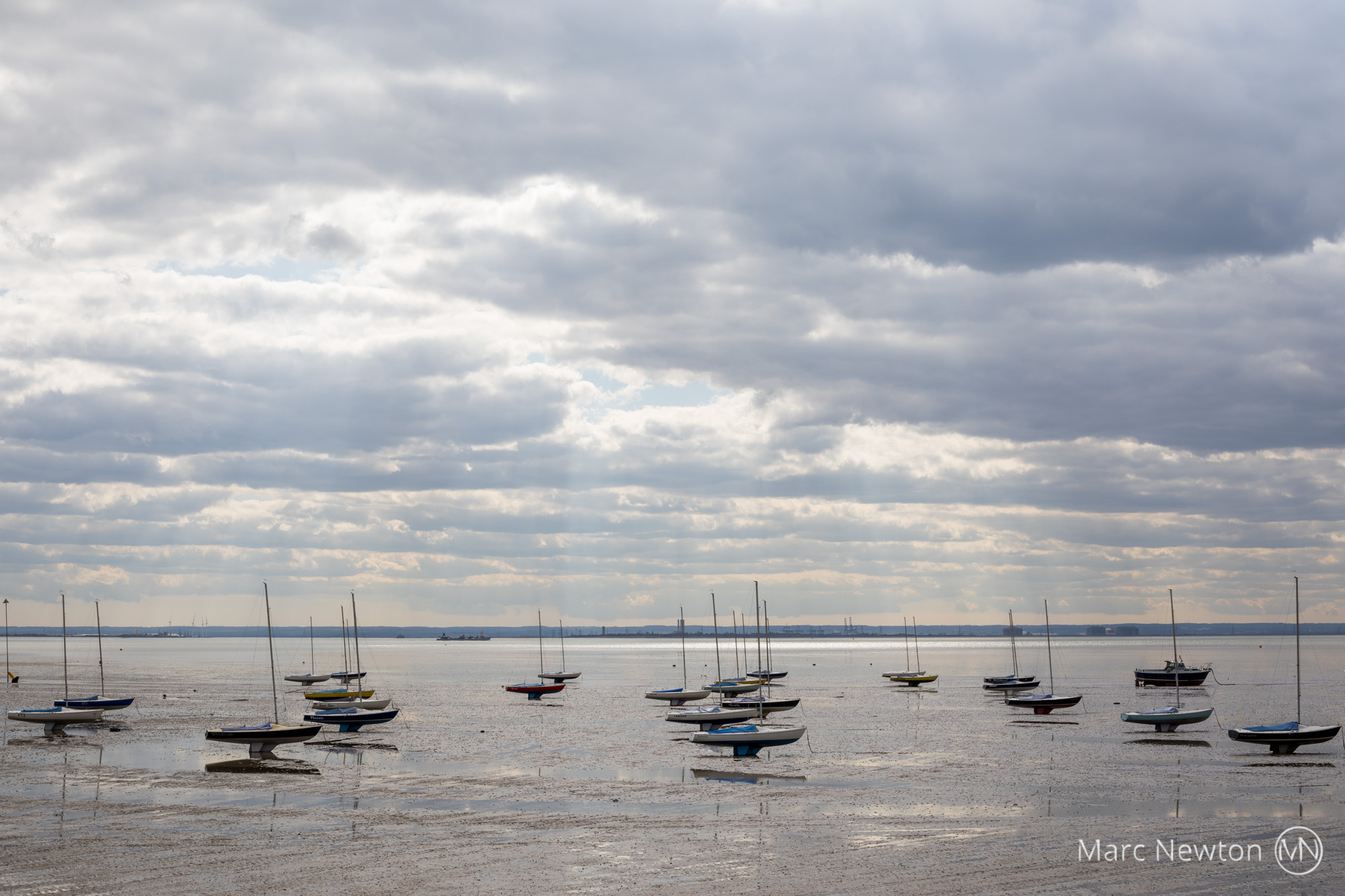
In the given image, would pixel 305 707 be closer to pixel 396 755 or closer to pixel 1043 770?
pixel 396 755

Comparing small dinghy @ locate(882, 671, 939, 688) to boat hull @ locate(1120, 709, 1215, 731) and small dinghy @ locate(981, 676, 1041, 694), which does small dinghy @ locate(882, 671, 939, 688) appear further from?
boat hull @ locate(1120, 709, 1215, 731)

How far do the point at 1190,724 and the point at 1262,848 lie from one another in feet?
148

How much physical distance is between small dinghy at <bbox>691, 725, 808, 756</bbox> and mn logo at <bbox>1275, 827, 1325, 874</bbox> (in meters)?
24.4

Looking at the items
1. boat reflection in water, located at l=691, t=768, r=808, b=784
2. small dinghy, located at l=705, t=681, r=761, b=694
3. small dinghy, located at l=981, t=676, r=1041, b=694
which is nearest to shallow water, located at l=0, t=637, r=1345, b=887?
boat reflection in water, located at l=691, t=768, r=808, b=784

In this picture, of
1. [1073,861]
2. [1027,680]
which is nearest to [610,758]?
[1073,861]

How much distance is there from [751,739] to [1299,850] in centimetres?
2720

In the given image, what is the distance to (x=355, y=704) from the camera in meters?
85.5

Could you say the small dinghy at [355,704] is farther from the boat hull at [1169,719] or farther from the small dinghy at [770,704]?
the boat hull at [1169,719]

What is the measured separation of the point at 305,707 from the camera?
305ft

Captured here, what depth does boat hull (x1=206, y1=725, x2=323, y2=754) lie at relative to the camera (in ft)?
169

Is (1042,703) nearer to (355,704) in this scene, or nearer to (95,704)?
(355,704)

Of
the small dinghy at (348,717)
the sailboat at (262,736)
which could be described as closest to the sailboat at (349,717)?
the small dinghy at (348,717)

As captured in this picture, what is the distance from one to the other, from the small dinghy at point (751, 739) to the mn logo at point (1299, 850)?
961 inches

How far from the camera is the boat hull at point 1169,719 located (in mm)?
64375
